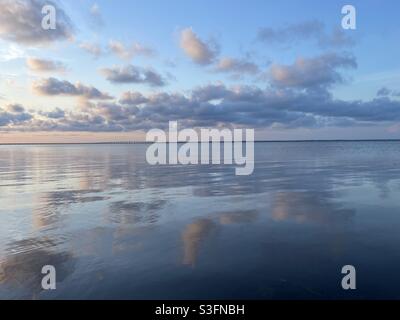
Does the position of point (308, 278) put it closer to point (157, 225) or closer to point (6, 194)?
point (157, 225)

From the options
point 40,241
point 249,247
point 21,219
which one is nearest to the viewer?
point 249,247

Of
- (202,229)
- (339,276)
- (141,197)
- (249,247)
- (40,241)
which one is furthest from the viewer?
(141,197)

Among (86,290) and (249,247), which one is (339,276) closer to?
(249,247)

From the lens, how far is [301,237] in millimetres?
12797

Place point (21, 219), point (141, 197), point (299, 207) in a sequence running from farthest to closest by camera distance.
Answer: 1. point (141, 197)
2. point (299, 207)
3. point (21, 219)

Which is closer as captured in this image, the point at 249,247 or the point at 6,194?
the point at 249,247

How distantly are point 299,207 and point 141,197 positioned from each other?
9.92m

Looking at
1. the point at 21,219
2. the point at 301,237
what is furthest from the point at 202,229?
the point at 21,219

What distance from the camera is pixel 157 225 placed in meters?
14.9

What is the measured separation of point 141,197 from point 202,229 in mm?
8592
